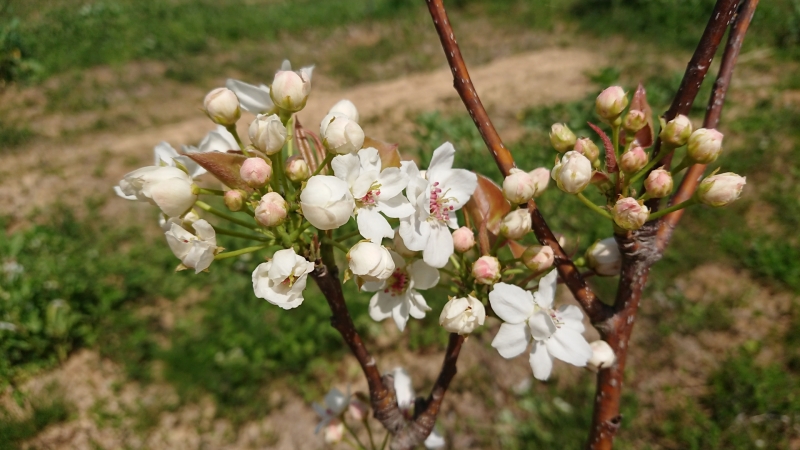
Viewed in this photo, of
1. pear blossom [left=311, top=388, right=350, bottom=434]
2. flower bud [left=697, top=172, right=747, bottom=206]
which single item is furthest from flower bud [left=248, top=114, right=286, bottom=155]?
pear blossom [left=311, top=388, right=350, bottom=434]

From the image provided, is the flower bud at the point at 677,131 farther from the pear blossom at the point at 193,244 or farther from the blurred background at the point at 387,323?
the blurred background at the point at 387,323

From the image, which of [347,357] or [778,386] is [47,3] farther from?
[778,386]

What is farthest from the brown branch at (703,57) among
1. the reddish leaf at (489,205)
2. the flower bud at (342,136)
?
the flower bud at (342,136)

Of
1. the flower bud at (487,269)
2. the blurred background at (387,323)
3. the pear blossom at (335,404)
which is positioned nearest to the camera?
the flower bud at (487,269)

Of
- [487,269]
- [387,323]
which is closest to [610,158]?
[487,269]

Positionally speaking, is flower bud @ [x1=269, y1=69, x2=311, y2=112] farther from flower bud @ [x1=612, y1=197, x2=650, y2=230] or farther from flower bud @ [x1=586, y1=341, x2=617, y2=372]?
flower bud @ [x1=586, y1=341, x2=617, y2=372]

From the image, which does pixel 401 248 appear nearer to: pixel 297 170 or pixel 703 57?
pixel 297 170

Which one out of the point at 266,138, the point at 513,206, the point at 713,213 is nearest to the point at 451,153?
the point at 513,206
